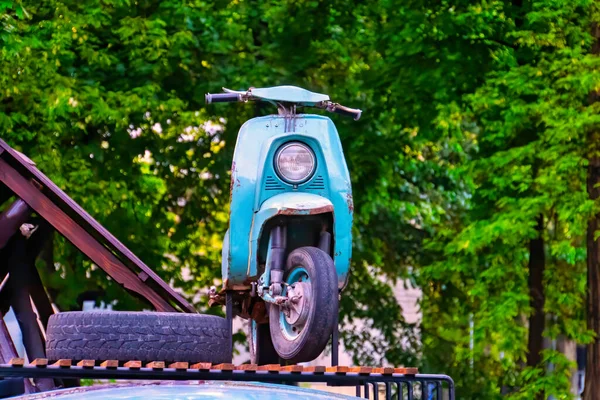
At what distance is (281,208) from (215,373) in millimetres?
3988

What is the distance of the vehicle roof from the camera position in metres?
3.26

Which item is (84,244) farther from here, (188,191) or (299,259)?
(188,191)

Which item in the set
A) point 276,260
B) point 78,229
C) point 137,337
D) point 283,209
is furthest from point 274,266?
point 137,337

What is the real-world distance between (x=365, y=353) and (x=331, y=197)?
44.4 feet

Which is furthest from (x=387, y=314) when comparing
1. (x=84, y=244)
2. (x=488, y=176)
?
(x=84, y=244)

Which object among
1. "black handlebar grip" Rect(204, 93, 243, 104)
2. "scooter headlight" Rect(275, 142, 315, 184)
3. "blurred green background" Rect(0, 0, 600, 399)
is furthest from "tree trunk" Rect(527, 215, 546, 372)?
"scooter headlight" Rect(275, 142, 315, 184)

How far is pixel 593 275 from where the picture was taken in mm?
13305

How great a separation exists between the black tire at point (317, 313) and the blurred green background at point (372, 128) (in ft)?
15.9

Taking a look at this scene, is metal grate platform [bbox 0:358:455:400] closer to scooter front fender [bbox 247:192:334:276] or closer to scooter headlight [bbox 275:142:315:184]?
scooter front fender [bbox 247:192:334:276]

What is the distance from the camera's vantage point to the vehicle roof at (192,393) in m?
3.26

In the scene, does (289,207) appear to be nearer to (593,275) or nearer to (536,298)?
(593,275)

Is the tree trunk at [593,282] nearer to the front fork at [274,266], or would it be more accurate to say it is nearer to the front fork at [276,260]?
the front fork at [276,260]

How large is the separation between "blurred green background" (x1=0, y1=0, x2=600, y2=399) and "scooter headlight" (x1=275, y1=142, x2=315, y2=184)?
13.1 ft

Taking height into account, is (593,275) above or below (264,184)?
below
